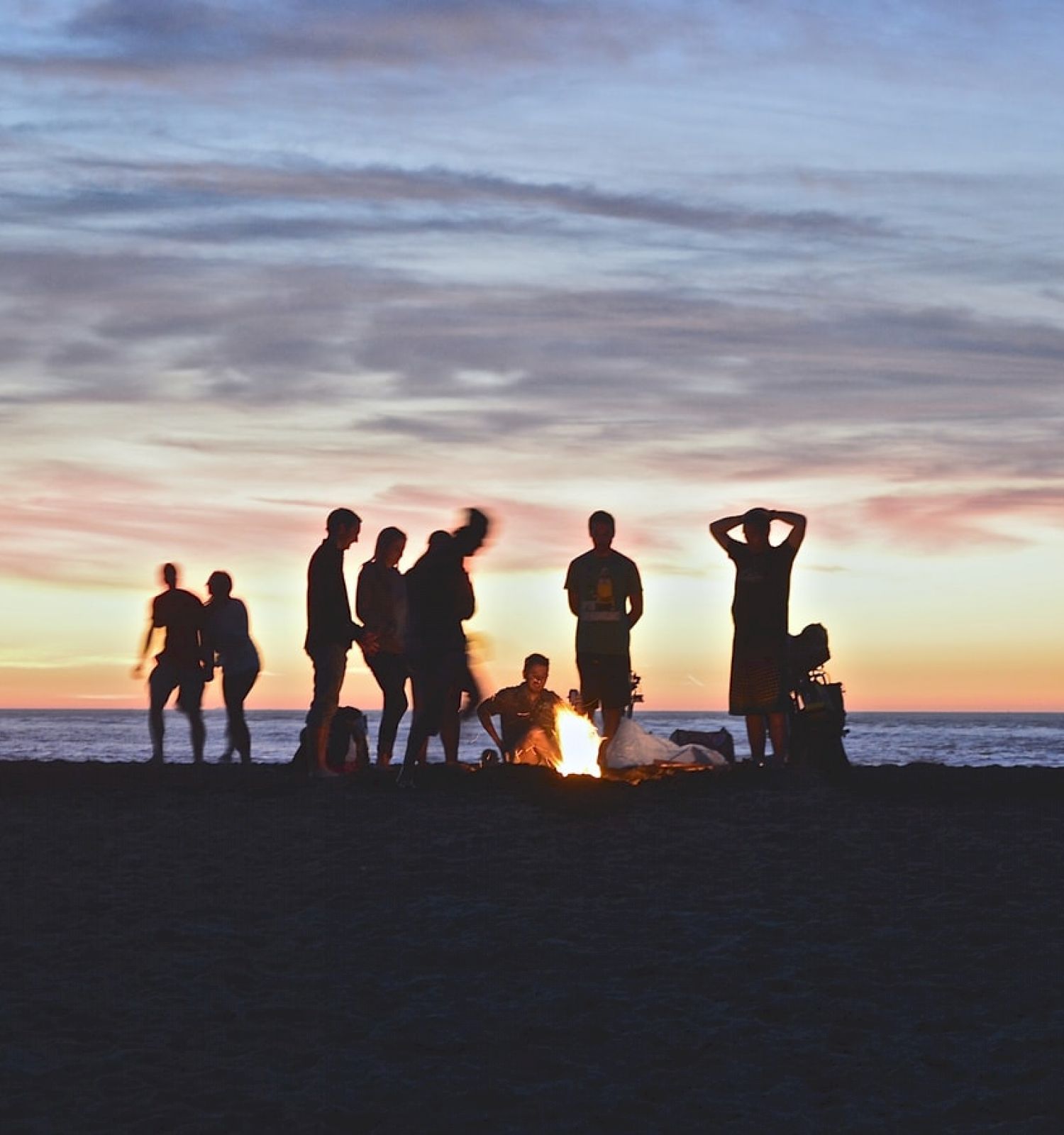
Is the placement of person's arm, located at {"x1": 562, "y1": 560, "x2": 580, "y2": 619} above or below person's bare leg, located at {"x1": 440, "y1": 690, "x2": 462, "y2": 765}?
above

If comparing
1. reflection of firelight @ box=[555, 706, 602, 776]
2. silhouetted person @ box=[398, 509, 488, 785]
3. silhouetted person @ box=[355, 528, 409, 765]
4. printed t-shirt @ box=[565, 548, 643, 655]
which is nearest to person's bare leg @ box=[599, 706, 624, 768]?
reflection of firelight @ box=[555, 706, 602, 776]

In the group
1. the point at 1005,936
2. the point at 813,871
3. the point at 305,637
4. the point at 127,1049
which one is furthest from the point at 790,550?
the point at 127,1049

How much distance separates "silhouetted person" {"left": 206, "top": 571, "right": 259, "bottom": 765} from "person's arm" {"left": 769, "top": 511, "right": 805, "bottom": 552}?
17.1 feet

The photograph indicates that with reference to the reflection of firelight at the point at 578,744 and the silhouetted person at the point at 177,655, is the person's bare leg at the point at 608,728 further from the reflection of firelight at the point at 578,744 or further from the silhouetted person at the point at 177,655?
the silhouetted person at the point at 177,655

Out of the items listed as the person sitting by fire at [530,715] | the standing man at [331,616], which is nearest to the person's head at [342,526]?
the standing man at [331,616]

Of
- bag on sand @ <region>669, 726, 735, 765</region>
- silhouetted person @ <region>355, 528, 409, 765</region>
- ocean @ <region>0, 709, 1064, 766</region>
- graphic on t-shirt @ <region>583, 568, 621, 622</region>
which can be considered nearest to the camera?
graphic on t-shirt @ <region>583, 568, 621, 622</region>

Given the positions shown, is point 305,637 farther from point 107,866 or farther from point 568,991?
point 568,991

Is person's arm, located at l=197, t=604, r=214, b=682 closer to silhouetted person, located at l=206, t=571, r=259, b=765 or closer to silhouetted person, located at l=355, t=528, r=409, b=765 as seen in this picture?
silhouetted person, located at l=206, t=571, r=259, b=765

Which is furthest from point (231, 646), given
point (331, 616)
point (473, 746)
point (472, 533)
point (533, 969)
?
point (473, 746)

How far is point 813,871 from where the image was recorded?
953cm

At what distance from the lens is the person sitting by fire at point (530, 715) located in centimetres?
1540

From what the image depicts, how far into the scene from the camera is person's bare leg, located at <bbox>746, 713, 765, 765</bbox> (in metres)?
14.5

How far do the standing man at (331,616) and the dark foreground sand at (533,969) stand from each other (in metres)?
1.85

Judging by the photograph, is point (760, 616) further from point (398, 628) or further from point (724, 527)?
point (398, 628)
